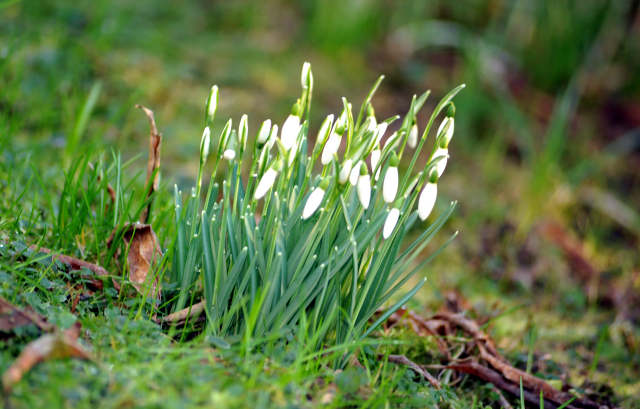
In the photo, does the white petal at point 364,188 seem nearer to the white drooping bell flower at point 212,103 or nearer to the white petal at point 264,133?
the white petal at point 264,133

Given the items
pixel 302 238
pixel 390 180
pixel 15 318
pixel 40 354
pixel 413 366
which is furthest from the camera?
pixel 413 366

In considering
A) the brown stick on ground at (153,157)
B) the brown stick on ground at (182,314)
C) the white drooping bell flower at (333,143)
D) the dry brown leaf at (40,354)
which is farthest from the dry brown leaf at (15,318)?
the white drooping bell flower at (333,143)

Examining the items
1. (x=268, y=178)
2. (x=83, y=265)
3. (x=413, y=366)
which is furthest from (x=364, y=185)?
(x=83, y=265)

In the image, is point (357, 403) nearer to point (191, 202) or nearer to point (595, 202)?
point (191, 202)

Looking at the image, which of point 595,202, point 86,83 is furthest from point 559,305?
point 86,83

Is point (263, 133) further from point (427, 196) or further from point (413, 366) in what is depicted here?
point (413, 366)
